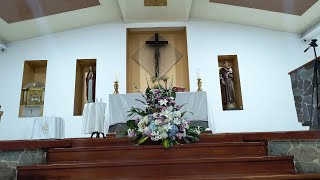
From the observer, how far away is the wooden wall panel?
6812 mm

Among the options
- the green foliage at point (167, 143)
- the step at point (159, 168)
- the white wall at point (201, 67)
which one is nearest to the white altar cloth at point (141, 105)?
the white wall at point (201, 67)

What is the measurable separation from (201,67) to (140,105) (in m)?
2.44

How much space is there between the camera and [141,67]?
694 centimetres

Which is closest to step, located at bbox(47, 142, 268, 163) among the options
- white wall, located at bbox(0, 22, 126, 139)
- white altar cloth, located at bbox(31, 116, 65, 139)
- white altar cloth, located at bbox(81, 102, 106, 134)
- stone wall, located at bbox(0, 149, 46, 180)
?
stone wall, located at bbox(0, 149, 46, 180)

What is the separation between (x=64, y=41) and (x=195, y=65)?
325 centimetres

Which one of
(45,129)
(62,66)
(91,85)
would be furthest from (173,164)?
(62,66)

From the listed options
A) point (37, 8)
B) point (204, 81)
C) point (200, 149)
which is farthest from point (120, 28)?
point (200, 149)

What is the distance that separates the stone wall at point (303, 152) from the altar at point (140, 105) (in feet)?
6.57

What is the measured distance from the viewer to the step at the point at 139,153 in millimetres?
A: 2680

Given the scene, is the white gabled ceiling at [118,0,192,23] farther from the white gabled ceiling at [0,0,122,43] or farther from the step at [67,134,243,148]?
the step at [67,134,243,148]

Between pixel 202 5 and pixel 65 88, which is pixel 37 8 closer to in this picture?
pixel 65 88

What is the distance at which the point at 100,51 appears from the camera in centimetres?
675

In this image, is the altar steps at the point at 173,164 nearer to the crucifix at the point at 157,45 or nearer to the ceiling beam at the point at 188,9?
the crucifix at the point at 157,45

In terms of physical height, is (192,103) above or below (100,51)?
below
